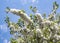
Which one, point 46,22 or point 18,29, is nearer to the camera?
point 46,22

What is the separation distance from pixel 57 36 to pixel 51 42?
35cm

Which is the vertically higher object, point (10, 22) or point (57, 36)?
point (10, 22)

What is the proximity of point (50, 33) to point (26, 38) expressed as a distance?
4.29 feet

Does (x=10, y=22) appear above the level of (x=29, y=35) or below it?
above

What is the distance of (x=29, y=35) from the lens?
8.81 m

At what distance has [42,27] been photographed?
8312mm

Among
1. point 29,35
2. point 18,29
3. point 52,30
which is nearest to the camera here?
point 52,30

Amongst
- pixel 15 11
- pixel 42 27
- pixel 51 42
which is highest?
pixel 15 11

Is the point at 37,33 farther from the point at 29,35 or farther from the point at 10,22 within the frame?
the point at 10,22

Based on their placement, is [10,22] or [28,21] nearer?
[28,21]

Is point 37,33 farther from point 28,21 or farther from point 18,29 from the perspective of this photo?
point 18,29

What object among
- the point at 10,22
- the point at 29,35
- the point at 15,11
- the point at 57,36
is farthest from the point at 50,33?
the point at 10,22

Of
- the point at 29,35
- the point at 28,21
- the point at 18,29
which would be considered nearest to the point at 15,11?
the point at 28,21

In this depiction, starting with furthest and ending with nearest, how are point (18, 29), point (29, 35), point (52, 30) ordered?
point (18, 29)
point (29, 35)
point (52, 30)
